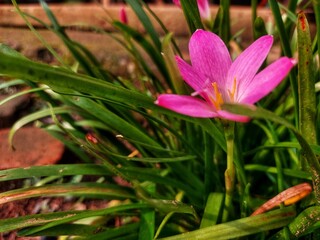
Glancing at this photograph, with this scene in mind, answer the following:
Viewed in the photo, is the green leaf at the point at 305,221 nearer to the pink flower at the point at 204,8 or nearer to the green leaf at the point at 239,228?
the green leaf at the point at 239,228

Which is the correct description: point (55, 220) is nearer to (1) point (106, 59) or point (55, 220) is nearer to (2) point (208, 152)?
(2) point (208, 152)

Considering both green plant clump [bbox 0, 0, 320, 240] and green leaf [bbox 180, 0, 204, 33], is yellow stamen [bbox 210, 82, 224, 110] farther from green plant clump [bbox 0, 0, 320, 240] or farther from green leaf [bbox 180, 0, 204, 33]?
green leaf [bbox 180, 0, 204, 33]

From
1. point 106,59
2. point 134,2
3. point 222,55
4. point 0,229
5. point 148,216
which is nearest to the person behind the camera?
point 222,55

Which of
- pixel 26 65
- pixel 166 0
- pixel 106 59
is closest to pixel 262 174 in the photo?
pixel 26 65

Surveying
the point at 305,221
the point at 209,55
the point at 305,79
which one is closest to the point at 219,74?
the point at 209,55

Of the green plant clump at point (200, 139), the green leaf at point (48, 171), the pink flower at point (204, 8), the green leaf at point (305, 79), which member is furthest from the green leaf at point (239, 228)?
the pink flower at point (204, 8)

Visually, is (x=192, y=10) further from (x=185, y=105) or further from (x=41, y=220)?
(x=41, y=220)

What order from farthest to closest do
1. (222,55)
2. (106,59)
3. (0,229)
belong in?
(106,59) → (0,229) → (222,55)
